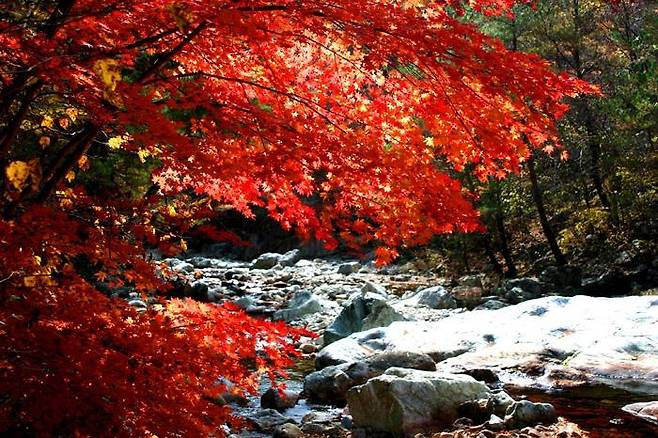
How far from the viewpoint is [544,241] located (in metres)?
19.7

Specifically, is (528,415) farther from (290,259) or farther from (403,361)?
(290,259)

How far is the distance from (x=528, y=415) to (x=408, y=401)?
1258mm

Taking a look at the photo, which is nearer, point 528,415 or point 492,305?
point 528,415

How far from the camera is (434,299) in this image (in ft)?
48.6

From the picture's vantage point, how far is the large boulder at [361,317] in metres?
11.4

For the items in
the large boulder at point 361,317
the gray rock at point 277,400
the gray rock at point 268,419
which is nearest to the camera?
the gray rock at point 268,419

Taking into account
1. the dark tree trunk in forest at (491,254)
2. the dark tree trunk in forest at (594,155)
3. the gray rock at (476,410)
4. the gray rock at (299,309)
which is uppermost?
the dark tree trunk in forest at (594,155)

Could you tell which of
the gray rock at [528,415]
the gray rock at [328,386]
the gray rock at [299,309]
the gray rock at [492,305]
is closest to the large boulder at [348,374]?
the gray rock at [328,386]

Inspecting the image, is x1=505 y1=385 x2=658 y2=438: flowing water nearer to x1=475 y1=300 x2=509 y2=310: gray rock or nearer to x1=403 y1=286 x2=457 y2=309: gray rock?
x1=475 y1=300 x2=509 y2=310: gray rock

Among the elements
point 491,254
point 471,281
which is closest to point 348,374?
point 471,281

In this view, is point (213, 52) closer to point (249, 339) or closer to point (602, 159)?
point (249, 339)

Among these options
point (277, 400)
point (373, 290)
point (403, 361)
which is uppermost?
point (373, 290)

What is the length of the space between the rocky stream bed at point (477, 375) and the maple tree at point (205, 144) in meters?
2.48

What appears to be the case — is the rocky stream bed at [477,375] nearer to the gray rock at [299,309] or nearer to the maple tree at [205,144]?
the gray rock at [299,309]
